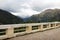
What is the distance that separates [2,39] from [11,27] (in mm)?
1242

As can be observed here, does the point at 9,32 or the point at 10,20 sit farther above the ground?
the point at 9,32

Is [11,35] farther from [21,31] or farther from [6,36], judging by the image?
[21,31]

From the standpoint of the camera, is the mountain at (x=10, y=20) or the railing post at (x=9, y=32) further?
the mountain at (x=10, y=20)

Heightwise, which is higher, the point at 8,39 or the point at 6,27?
the point at 6,27

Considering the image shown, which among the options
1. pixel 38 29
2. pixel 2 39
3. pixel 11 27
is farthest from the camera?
pixel 38 29

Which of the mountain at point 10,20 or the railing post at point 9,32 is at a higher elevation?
the railing post at point 9,32

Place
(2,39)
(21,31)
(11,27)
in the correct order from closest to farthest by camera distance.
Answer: (2,39) < (11,27) < (21,31)

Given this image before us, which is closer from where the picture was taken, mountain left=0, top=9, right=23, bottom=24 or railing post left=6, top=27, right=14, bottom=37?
railing post left=6, top=27, right=14, bottom=37

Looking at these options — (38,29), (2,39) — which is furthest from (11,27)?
(38,29)

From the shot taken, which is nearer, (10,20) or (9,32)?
(9,32)

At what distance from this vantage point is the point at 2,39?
9.90 meters

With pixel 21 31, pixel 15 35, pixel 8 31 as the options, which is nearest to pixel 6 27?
pixel 8 31

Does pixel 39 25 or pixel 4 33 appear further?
pixel 39 25

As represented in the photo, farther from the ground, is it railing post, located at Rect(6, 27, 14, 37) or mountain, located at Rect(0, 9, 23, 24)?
railing post, located at Rect(6, 27, 14, 37)
